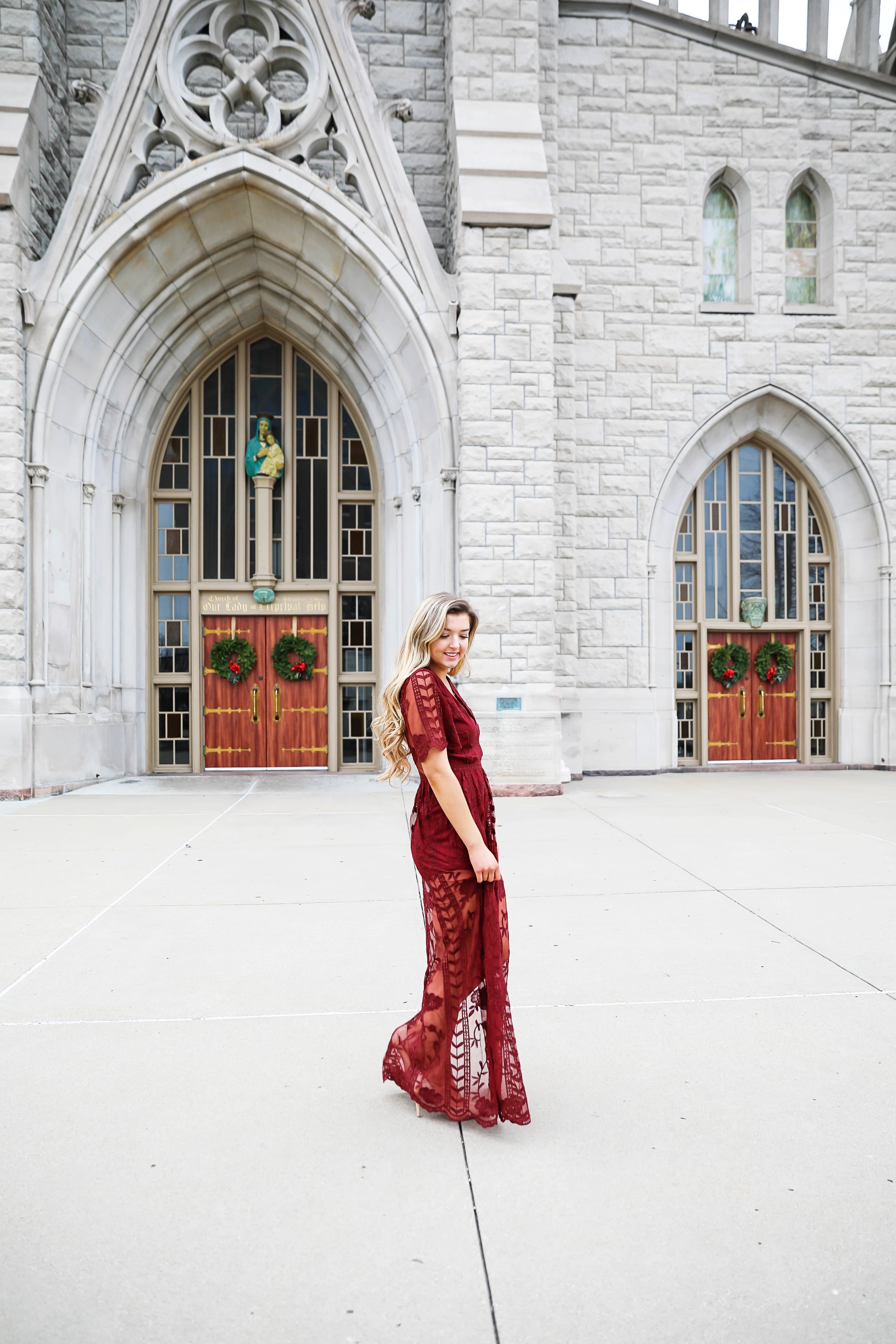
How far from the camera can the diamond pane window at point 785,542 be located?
1381 centimetres

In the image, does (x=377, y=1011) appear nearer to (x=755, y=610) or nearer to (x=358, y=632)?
(x=358, y=632)

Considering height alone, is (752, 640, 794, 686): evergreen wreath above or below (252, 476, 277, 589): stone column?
below

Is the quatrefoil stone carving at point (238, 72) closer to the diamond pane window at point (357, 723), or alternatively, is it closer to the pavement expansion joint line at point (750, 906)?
the diamond pane window at point (357, 723)

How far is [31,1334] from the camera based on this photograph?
5.86 feet

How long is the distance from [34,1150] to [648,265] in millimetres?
13124

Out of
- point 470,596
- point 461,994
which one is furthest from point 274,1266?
point 470,596

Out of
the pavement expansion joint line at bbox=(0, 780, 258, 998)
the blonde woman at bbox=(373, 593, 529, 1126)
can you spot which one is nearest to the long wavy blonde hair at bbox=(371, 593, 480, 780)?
the blonde woman at bbox=(373, 593, 529, 1126)

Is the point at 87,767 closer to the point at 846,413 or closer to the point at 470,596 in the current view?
the point at 470,596

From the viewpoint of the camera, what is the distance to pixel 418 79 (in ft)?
41.5

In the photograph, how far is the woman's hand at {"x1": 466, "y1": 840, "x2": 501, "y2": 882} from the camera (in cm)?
260

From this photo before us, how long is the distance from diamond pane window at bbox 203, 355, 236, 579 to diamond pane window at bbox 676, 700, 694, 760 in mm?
6993

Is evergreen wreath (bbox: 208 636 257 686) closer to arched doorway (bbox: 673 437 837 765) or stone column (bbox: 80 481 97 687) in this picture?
stone column (bbox: 80 481 97 687)

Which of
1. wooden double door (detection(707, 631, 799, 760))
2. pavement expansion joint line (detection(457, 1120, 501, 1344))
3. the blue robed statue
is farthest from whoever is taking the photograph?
wooden double door (detection(707, 631, 799, 760))

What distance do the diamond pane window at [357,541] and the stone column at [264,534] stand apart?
1.07 meters
